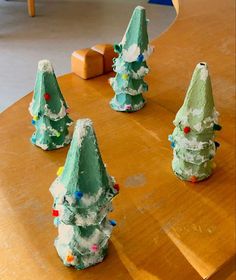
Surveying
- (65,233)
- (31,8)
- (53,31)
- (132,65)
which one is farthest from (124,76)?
(31,8)

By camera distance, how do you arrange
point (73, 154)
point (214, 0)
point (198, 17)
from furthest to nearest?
point (214, 0), point (198, 17), point (73, 154)

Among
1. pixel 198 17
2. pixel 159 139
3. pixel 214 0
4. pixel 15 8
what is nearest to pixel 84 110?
pixel 159 139

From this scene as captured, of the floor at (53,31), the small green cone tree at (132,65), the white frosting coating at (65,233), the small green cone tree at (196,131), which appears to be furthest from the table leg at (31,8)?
the white frosting coating at (65,233)

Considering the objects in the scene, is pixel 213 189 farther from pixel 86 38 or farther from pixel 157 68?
pixel 86 38

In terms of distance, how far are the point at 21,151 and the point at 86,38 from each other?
1.97 metres

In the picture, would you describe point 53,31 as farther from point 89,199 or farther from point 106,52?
point 89,199

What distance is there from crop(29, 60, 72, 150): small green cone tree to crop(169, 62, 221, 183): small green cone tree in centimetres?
22

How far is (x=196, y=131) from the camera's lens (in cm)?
63

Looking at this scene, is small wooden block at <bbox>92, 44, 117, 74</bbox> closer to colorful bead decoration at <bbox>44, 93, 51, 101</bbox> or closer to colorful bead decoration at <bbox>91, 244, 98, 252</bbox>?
colorful bead decoration at <bbox>44, 93, 51, 101</bbox>

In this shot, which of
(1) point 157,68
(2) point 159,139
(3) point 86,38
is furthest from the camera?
(3) point 86,38

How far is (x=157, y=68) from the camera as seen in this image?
1070 millimetres

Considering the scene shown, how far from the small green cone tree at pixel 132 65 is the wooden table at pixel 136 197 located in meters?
0.03

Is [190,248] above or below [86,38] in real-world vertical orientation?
above

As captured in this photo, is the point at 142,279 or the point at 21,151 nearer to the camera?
the point at 142,279
